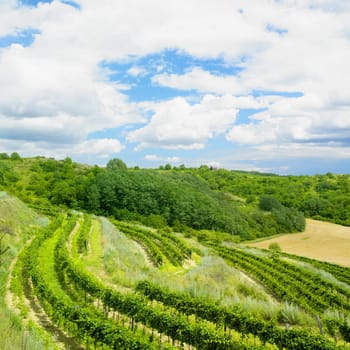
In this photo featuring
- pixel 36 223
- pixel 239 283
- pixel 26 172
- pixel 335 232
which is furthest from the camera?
pixel 26 172

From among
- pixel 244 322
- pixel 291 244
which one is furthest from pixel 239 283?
→ pixel 291 244

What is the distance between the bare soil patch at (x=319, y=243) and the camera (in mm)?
71750

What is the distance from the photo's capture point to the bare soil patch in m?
71.8

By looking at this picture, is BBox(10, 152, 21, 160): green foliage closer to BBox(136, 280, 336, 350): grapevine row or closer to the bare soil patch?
the bare soil patch

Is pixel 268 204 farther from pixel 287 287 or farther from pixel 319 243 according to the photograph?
pixel 287 287

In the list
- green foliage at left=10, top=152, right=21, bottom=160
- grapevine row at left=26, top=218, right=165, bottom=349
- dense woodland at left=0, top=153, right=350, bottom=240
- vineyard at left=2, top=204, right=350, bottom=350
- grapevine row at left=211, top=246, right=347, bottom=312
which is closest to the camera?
grapevine row at left=26, top=218, right=165, bottom=349

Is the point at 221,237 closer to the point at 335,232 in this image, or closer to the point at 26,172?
the point at 335,232

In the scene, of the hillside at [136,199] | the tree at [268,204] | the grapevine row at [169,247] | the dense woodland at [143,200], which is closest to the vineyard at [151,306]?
the grapevine row at [169,247]

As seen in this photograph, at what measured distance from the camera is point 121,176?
96.4m

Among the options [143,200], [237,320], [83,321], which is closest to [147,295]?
[83,321]

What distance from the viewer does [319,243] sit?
86.2m

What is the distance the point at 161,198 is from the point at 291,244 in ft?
111

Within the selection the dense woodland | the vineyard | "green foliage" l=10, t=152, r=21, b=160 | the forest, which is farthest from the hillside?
the vineyard

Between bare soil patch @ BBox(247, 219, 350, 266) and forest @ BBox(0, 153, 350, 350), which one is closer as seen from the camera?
forest @ BBox(0, 153, 350, 350)
